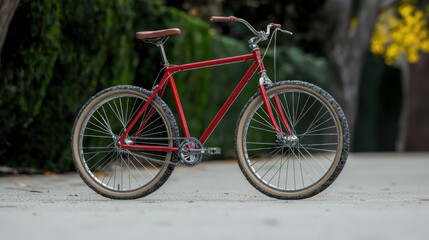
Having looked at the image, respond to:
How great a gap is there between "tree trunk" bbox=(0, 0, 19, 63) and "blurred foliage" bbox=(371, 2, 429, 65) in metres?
16.0

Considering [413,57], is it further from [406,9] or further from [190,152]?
[190,152]

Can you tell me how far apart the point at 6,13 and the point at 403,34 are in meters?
17.7

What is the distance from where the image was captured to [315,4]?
19.8 meters

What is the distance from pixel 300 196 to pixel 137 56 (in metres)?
5.20

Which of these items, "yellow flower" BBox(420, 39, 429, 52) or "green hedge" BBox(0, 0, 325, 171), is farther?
"yellow flower" BBox(420, 39, 429, 52)

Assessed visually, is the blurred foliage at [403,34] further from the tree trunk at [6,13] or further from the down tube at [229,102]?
the down tube at [229,102]

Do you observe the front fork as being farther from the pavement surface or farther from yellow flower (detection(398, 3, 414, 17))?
yellow flower (detection(398, 3, 414, 17))

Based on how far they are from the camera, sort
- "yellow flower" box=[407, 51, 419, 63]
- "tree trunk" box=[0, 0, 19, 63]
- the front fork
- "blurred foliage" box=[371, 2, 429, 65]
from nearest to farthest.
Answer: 1. the front fork
2. "tree trunk" box=[0, 0, 19, 63]
3. "blurred foliage" box=[371, 2, 429, 65]
4. "yellow flower" box=[407, 51, 419, 63]

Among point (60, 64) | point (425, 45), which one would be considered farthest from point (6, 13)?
point (425, 45)

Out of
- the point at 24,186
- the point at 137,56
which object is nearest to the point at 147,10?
the point at 137,56

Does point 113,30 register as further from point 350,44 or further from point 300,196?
point 350,44

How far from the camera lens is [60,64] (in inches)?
390

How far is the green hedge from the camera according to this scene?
Answer: 922cm

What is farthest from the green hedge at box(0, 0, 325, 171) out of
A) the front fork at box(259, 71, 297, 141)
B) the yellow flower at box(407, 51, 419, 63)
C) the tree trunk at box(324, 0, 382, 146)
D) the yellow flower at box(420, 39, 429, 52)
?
the yellow flower at box(407, 51, 419, 63)
